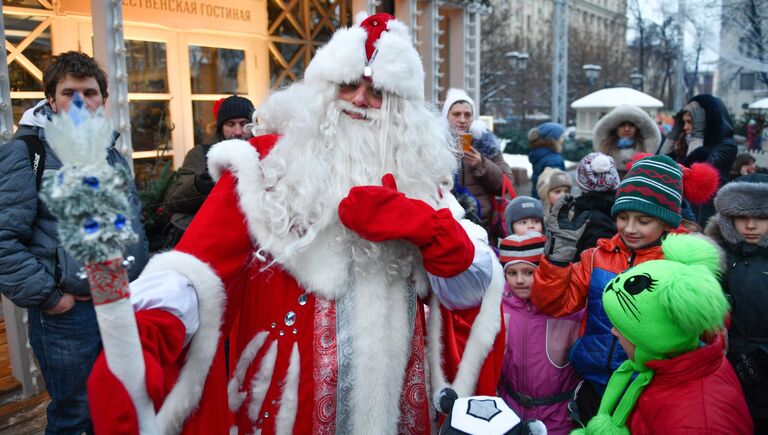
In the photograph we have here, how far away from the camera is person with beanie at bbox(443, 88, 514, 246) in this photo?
4.21 meters

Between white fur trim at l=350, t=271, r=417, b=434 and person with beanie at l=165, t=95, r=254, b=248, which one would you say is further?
person with beanie at l=165, t=95, r=254, b=248

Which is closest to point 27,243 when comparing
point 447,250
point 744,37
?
point 447,250

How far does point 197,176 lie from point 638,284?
2.36 meters

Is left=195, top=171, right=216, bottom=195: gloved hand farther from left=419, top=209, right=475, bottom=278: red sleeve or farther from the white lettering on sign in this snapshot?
the white lettering on sign

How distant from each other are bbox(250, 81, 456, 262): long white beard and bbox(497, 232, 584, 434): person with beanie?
3.10ft

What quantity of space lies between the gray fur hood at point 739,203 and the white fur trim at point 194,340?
2413 mm

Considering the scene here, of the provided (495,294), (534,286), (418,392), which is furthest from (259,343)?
(534,286)

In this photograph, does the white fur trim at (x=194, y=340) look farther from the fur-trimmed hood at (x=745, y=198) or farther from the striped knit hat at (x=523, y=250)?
the fur-trimmed hood at (x=745, y=198)

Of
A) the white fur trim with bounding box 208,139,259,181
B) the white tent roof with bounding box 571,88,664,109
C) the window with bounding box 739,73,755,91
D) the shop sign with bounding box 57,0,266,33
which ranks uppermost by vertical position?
the window with bounding box 739,73,755,91

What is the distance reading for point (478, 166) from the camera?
4207mm

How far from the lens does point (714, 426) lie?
166 cm

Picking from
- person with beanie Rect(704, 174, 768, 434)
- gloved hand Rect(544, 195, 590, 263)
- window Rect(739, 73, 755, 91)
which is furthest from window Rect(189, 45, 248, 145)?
window Rect(739, 73, 755, 91)

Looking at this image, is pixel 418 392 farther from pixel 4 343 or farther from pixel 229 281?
pixel 4 343

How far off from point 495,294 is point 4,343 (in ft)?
13.5
